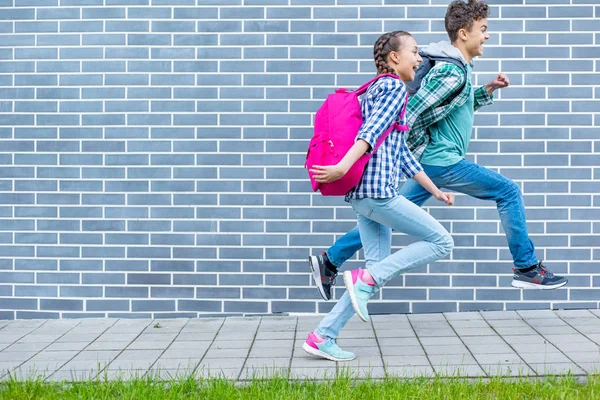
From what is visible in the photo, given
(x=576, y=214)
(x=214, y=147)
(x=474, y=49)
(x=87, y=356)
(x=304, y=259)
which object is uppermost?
(x=474, y=49)

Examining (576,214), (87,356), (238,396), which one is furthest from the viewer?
(576,214)

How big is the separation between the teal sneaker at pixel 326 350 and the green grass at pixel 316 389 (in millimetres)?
466

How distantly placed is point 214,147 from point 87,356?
1.80 m

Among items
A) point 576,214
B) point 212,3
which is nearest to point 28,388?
point 212,3

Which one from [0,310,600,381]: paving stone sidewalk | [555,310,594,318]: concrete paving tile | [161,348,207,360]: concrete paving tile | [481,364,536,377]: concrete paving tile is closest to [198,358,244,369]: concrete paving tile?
[0,310,600,381]: paving stone sidewalk

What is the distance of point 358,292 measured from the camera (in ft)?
14.4

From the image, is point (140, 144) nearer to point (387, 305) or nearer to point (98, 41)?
point (98, 41)

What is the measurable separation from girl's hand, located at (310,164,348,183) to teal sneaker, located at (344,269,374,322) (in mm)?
568

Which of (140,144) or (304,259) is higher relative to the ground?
(140,144)

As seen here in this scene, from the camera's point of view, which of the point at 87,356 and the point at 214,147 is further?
the point at 214,147

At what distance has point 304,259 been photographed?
586 cm

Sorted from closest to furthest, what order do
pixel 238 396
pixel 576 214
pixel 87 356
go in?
pixel 238 396, pixel 87 356, pixel 576 214

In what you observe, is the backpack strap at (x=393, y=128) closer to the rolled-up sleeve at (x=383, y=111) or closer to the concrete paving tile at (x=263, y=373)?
the rolled-up sleeve at (x=383, y=111)

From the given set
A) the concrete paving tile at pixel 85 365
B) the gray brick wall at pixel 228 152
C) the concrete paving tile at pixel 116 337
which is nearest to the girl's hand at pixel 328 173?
the concrete paving tile at pixel 85 365
